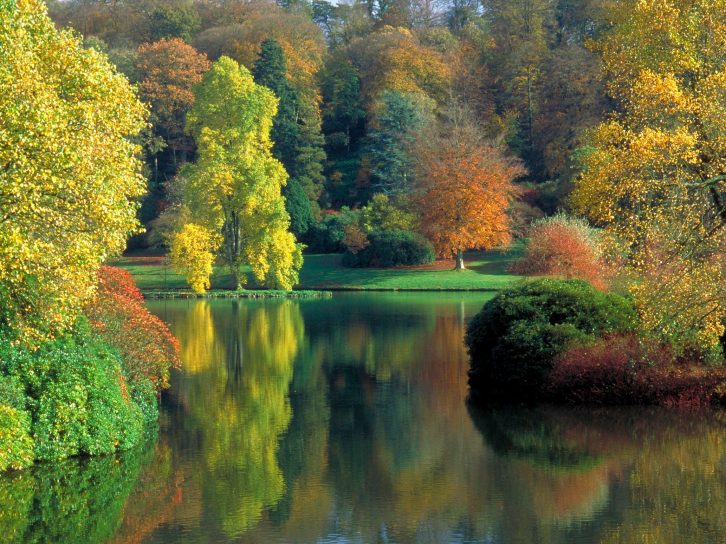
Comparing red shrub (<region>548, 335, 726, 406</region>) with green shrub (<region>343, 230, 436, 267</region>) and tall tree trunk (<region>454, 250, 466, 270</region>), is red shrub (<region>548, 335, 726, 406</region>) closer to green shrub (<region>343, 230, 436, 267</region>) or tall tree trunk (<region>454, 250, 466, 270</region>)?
tall tree trunk (<region>454, 250, 466, 270</region>)

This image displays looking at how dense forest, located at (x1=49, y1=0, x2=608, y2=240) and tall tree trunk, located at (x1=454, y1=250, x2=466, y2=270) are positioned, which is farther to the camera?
dense forest, located at (x1=49, y1=0, x2=608, y2=240)

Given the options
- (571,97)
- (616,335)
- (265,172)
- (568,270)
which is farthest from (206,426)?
(571,97)

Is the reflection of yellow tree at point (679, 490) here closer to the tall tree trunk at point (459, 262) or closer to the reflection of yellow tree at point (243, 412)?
the reflection of yellow tree at point (243, 412)

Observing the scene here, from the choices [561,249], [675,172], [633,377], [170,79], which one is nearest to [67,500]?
[633,377]

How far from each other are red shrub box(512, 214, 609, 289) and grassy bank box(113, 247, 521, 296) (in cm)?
411


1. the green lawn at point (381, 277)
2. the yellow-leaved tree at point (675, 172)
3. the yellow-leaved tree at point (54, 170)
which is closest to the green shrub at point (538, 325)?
the yellow-leaved tree at point (675, 172)

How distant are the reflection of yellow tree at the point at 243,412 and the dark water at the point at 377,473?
0.19 ft

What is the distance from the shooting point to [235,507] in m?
15.0

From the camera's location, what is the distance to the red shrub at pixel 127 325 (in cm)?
2045

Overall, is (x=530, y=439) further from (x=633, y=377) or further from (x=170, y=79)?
(x=170, y=79)

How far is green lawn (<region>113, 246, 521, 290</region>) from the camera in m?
57.7

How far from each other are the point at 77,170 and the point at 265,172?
129 ft

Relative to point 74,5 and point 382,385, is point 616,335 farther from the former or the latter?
point 74,5

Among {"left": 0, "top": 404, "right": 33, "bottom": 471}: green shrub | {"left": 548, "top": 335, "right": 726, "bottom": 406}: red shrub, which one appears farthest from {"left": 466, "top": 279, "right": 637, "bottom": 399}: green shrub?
{"left": 0, "top": 404, "right": 33, "bottom": 471}: green shrub
